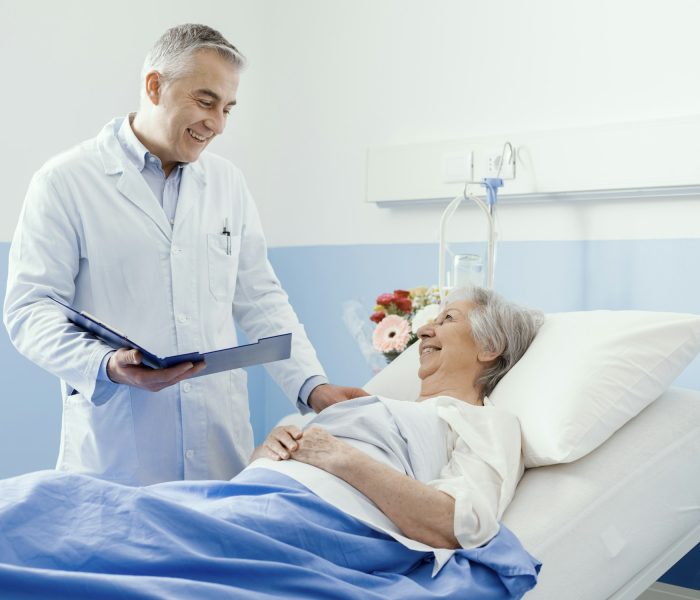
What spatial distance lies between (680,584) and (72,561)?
72.6 inches

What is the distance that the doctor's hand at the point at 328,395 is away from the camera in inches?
84.0

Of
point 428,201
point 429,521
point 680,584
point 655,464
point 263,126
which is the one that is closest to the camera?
point 429,521

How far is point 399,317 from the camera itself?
2.64 meters

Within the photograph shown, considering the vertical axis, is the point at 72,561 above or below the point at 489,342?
below

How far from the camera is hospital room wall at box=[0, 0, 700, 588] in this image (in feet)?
8.66

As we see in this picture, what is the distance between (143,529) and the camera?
58.0 inches

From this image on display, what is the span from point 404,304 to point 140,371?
1.06m

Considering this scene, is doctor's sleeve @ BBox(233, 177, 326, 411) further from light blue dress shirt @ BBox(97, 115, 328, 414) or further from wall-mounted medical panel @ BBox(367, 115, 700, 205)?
wall-mounted medical panel @ BBox(367, 115, 700, 205)

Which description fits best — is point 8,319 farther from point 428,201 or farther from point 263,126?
point 263,126

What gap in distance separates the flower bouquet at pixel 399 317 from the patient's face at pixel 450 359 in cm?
38

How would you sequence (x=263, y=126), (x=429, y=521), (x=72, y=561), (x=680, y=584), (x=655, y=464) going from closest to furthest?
1. (x=72, y=561)
2. (x=429, y=521)
3. (x=655, y=464)
4. (x=680, y=584)
5. (x=263, y=126)

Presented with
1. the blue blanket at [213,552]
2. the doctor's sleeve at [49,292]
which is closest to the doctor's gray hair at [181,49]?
the doctor's sleeve at [49,292]

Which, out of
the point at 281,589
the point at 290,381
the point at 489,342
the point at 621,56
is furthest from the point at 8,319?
the point at 621,56

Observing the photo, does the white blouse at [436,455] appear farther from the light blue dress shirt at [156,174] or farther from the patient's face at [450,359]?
the light blue dress shirt at [156,174]
